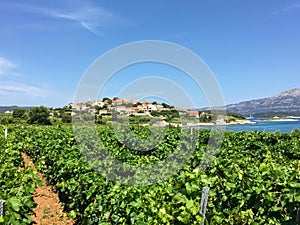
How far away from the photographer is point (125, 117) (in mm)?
16109

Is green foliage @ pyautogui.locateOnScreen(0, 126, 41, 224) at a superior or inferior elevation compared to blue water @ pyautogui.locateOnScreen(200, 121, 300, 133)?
inferior

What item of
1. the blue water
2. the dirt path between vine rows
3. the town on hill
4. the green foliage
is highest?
the town on hill

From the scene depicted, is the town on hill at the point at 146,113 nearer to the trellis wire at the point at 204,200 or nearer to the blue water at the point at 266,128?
the blue water at the point at 266,128

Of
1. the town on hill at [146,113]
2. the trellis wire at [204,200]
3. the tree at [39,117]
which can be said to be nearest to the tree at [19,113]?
the tree at [39,117]

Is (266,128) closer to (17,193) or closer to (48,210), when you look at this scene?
(48,210)

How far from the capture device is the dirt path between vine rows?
21.4 feet

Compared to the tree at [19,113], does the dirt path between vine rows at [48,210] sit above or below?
below

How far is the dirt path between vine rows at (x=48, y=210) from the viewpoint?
6.51 m

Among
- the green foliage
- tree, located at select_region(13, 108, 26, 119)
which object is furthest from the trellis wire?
tree, located at select_region(13, 108, 26, 119)

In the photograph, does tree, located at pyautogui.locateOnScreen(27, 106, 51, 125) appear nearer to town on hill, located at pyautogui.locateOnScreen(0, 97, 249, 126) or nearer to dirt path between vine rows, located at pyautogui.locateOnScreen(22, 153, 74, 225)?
town on hill, located at pyautogui.locateOnScreen(0, 97, 249, 126)

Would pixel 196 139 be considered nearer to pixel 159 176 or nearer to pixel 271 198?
pixel 159 176

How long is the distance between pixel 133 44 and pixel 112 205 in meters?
4.51

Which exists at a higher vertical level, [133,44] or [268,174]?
[133,44]

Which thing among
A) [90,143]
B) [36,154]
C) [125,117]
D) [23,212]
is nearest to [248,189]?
[23,212]
